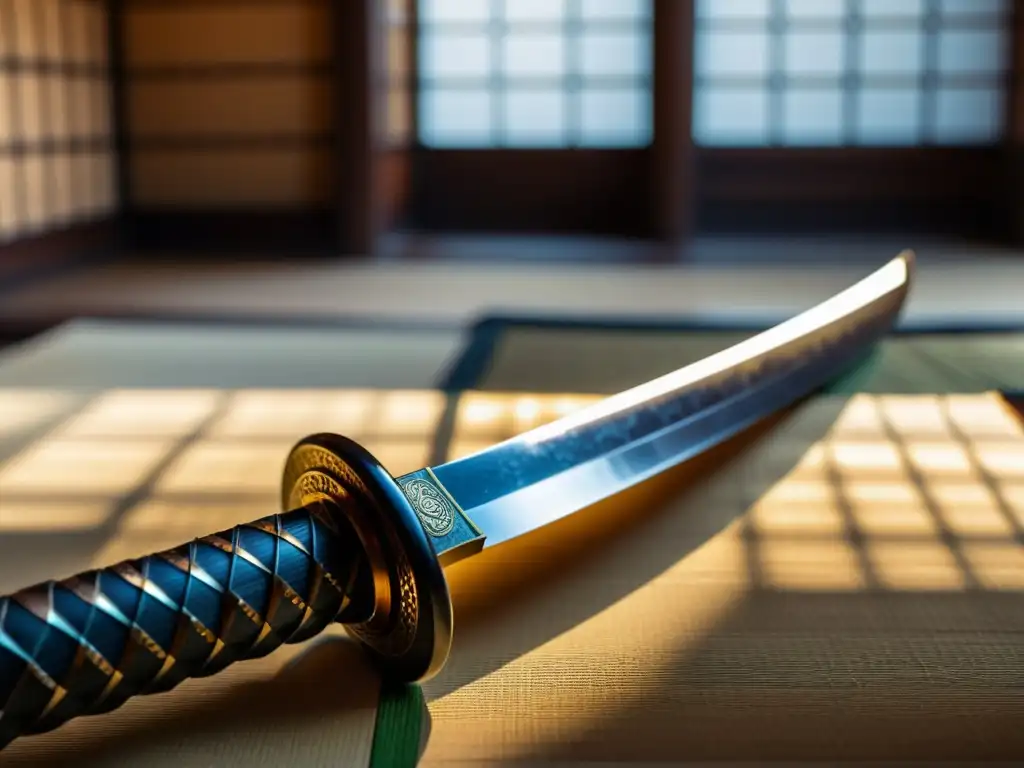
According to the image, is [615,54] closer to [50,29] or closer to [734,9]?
[734,9]

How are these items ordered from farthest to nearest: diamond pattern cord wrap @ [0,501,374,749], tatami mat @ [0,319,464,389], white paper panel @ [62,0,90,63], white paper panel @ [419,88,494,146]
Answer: white paper panel @ [419,88,494,146], white paper panel @ [62,0,90,63], tatami mat @ [0,319,464,389], diamond pattern cord wrap @ [0,501,374,749]

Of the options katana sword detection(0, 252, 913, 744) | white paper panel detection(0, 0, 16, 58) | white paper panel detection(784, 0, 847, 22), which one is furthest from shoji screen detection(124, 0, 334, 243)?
katana sword detection(0, 252, 913, 744)

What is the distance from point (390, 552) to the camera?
75 centimetres

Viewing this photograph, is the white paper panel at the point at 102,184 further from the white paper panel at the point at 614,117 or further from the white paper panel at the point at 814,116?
the white paper panel at the point at 814,116

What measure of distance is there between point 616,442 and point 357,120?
3.68 metres

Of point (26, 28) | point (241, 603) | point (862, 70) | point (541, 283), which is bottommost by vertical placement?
point (541, 283)

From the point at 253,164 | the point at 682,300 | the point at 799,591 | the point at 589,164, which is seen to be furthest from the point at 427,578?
the point at 589,164

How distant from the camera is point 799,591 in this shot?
1037 millimetres

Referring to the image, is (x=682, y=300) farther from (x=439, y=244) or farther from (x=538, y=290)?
(x=439, y=244)

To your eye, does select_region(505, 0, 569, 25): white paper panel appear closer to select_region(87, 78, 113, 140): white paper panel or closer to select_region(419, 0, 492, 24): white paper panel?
select_region(419, 0, 492, 24): white paper panel

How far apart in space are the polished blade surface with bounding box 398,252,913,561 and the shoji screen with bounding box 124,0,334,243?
3441 mm

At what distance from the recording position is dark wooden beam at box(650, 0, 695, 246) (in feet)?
14.3

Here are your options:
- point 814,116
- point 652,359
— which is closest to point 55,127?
point 652,359

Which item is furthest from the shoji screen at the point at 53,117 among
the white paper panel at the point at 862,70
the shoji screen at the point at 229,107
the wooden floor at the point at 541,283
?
the white paper panel at the point at 862,70
